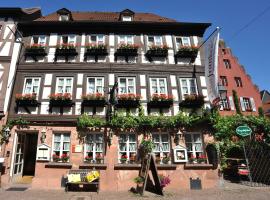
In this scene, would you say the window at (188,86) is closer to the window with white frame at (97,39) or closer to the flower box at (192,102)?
the flower box at (192,102)

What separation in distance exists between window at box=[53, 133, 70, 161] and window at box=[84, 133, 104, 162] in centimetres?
112

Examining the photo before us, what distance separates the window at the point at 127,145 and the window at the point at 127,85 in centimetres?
276

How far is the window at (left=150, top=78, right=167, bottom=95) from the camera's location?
44.0 ft

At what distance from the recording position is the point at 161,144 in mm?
12320

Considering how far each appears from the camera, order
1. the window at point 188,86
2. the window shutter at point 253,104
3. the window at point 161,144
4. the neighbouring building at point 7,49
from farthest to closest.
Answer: the window shutter at point 253,104
the window at point 188,86
the neighbouring building at point 7,49
the window at point 161,144

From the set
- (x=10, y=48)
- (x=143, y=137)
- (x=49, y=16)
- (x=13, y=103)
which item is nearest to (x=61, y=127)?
(x=13, y=103)

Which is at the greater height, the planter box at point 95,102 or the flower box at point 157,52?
the flower box at point 157,52

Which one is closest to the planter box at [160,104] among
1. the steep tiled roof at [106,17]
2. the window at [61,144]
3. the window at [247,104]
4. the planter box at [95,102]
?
the planter box at [95,102]

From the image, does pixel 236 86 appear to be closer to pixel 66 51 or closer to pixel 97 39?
pixel 97 39

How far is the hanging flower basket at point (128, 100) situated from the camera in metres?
12.7

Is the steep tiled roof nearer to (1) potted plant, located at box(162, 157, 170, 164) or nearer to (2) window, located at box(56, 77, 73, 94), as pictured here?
(2) window, located at box(56, 77, 73, 94)

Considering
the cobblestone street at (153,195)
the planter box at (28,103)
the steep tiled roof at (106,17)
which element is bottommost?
the cobblestone street at (153,195)

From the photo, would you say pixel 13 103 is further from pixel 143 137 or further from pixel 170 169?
pixel 170 169

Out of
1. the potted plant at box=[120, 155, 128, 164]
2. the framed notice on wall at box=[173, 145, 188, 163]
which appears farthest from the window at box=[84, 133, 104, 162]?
the framed notice on wall at box=[173, 145, 188, 163]
